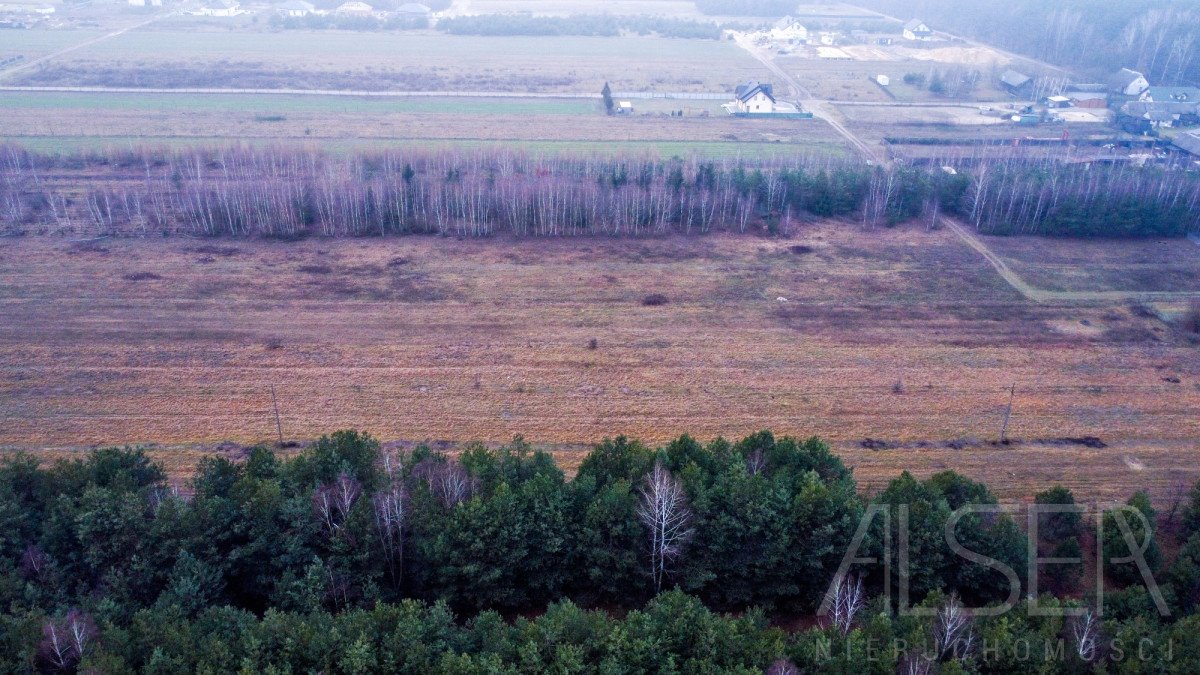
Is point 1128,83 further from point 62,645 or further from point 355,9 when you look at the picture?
point 355,9

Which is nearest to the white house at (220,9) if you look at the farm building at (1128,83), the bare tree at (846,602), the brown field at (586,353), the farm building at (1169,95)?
the brown field at (586,353)

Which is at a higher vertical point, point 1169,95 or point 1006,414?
point 1169,95

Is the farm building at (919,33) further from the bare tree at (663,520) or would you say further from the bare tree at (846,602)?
the bare tree at (663,520)

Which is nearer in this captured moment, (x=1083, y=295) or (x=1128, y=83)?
(x=1083, y=295)

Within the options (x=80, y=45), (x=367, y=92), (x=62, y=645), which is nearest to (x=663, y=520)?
(x=62, y=645)

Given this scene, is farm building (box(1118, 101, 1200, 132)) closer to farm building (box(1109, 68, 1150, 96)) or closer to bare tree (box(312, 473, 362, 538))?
farm building (box(1109, 68, 1150, 96))

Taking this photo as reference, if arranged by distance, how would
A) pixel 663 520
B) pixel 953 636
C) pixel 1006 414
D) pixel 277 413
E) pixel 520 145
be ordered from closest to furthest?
pixel 953 636 → pixel 663 520 → pixel 277 413 → pixel 1006 414 → pixel 520 145

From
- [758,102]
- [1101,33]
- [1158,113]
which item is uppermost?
[1101,33]
